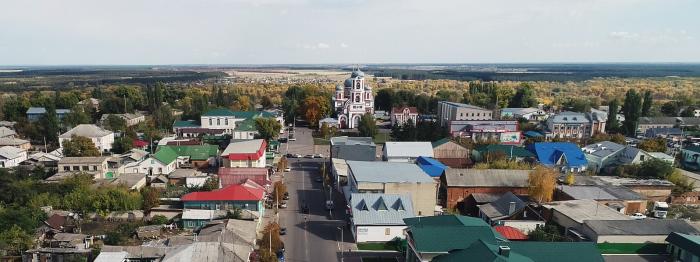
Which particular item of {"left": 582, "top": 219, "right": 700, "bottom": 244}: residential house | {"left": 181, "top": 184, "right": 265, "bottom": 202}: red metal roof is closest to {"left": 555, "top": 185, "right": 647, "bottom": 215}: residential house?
{"left": 582, "top": 219, "right": 700, "bottom": 244}: residential house

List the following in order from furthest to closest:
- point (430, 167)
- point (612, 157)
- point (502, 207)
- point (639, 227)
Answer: point (612, 157) < point (430, 167) < point (502, 207) < point (639, 227)

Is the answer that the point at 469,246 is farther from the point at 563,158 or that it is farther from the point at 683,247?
the point at 563,158

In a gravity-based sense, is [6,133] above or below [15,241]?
above

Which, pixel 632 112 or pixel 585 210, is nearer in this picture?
pixel 585 210

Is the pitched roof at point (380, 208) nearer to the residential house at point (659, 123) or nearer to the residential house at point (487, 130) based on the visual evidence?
the residential house at point (487, 130)

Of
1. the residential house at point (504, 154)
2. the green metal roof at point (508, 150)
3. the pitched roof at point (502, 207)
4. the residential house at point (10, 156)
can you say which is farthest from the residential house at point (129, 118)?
the pitched roof at point (502, 207)

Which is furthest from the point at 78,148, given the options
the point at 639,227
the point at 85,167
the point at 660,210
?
the point at 660,210
